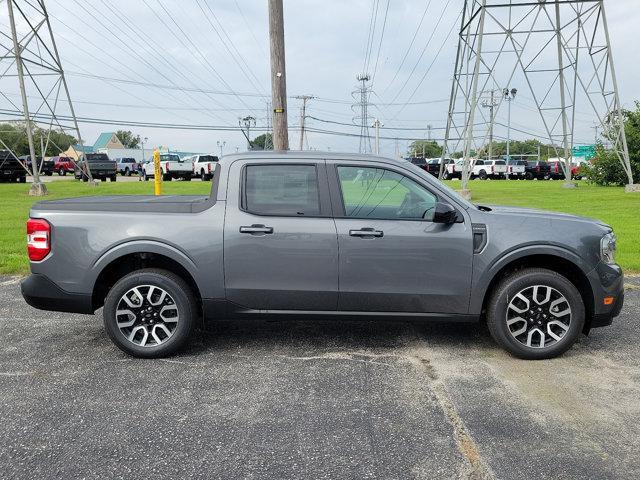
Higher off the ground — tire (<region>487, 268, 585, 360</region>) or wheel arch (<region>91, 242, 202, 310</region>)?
wheel arch (<region>91, 242, 202, 310</region>)

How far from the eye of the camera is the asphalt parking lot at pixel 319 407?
10.3 feet

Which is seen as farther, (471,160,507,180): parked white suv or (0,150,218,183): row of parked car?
(471,160,507,180): parked white suv

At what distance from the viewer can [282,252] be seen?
4.71m

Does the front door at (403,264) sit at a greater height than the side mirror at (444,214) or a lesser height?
lesser

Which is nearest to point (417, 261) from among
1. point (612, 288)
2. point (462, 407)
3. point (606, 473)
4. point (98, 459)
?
A: point (462, 407)

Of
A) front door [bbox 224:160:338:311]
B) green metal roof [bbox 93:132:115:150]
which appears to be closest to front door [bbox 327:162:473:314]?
front door [bbox 224:160:338:311]

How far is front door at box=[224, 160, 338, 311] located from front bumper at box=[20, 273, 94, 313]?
Result: 1.25m

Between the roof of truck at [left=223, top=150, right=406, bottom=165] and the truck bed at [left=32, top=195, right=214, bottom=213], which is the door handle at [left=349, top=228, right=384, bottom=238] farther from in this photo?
the truck bed at [left=32, top=195, right=214, bottom=213]

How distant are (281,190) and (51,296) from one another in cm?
211

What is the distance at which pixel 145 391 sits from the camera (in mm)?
4156

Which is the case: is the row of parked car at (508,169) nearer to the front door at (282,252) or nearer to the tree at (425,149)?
the front door at (282,252)

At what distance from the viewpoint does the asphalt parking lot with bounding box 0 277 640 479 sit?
315 centimetres

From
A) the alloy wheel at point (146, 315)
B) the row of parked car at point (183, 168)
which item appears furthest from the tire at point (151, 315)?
the row of parked car at point (183, 168)

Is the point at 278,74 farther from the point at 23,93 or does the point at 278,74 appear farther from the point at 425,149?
the point at 425,149
